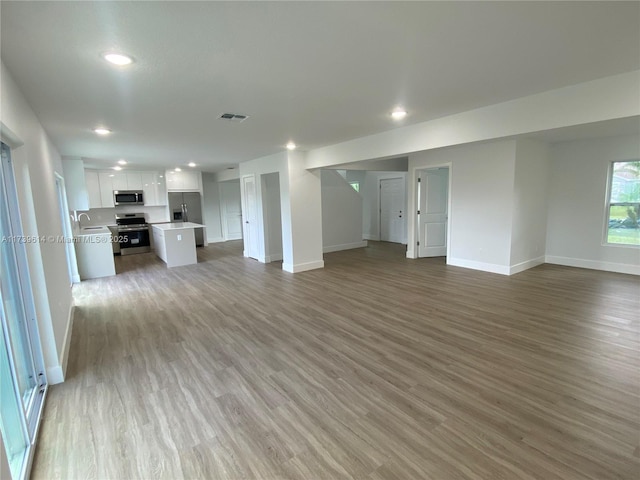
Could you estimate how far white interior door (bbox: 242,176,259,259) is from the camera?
7332 millimetres

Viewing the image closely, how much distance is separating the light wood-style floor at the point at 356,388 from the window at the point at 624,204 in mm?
1141

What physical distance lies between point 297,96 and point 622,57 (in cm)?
255

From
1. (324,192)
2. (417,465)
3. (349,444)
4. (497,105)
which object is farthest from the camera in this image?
(324,192)

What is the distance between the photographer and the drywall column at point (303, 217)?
6059 millimetres

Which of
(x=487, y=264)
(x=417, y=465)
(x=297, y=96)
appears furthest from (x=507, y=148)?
(x=417, y=465)

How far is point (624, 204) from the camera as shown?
5.29m

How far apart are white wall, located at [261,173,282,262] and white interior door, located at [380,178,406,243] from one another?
380 centimetres

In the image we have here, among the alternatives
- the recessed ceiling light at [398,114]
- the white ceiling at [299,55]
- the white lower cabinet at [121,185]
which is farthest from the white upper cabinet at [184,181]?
the recessed ceiling light at [398,114]

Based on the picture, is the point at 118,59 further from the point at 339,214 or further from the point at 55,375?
the point at 339,214

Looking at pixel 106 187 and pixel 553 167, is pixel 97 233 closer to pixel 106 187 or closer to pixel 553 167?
pixel 106 187

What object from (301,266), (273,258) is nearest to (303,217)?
(301,266)

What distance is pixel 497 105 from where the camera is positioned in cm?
331

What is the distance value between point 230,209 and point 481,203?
26.4ft

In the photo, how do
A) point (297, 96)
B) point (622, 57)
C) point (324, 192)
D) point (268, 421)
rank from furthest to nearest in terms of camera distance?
point (324, 192), point (297, 96), point (622, 57), point (268, 421)
